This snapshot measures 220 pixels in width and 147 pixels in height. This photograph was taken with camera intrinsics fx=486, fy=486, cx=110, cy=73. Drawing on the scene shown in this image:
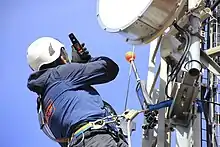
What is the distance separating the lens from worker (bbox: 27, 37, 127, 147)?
265cm

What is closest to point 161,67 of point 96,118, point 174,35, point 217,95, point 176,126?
point 174,35

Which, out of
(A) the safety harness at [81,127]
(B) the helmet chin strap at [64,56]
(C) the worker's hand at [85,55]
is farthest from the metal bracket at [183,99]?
(B) the helmet chin strap at [64,56]

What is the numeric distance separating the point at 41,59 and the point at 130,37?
1.87 ft

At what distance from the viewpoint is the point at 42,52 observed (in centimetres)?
302

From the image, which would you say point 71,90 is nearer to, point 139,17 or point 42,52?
point 42,52

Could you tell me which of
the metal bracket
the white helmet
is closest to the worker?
the white helmet

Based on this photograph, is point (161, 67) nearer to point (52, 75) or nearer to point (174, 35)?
point (174, 35)

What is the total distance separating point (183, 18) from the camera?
116 inches

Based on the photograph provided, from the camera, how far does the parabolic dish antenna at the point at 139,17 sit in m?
2.80

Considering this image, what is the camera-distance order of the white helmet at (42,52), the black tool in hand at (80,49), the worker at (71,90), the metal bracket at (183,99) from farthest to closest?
the white helmet at (42,52) < the black tool in hand at (80,49) < the metal bracket at (183,99) < the worker at (71,90)

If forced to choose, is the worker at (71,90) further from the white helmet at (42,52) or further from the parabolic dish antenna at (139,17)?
the parabolic dish antenna at (139,17)

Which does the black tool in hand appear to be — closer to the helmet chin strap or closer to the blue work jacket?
the blue work jacket

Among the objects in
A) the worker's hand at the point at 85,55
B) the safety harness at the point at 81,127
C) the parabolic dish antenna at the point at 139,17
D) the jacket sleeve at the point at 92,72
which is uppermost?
the parabolic dish antenna at the point at 139,17

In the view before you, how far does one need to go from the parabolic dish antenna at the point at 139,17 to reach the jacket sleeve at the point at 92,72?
0.23 m
